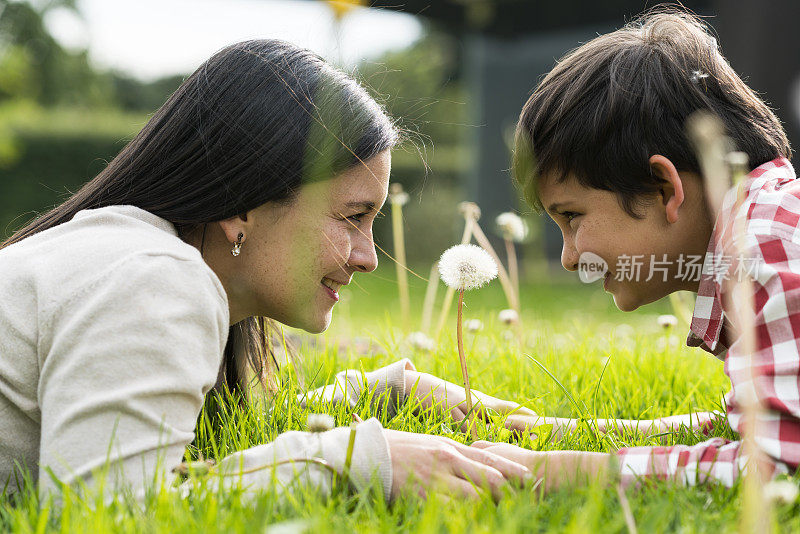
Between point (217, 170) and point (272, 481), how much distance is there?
0.74 metres

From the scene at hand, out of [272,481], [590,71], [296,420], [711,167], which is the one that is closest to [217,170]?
[296,420]

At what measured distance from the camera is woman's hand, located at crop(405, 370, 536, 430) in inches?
78.3

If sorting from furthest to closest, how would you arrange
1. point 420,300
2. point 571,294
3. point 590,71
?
1. point 571,294
2. point 420,300
3. point 590,71

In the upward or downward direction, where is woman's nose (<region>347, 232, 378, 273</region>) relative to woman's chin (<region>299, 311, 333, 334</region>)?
upward

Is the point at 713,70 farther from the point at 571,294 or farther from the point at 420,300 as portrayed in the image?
the point at 571,294

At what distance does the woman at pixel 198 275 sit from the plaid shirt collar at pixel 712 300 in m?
0.63

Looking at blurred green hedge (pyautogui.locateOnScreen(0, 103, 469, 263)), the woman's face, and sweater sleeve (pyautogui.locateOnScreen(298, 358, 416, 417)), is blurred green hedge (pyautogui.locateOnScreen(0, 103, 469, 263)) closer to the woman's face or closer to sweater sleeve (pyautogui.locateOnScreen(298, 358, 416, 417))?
sweater sleeve (pyautogui.locateOnScreen(298, 358, 416, 417))

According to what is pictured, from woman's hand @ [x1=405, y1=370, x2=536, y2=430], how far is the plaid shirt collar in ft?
1.52

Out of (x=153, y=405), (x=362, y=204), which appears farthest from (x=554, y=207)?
(x=153, y=405)

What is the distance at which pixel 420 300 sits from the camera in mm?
7355

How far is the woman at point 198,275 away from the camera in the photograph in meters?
1.26

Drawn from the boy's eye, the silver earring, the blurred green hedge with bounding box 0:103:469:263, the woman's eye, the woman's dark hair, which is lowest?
the blurred green hedge with bounding box 0:103:469:263

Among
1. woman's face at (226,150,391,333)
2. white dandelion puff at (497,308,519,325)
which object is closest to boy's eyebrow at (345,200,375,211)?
woman's face at (226,150,391,333)

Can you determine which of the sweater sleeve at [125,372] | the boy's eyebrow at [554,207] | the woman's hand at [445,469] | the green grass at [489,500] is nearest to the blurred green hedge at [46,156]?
the green grass at [489,500]
